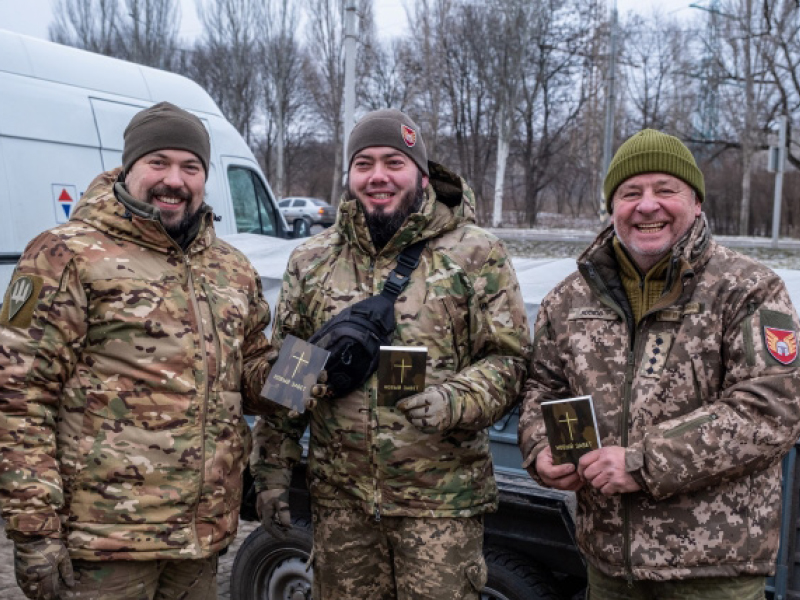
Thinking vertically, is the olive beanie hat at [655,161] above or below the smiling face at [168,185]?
above

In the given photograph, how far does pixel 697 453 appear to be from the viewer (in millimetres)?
2256

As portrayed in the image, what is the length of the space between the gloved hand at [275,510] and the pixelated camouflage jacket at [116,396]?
0.79 feet

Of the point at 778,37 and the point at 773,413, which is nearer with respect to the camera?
the point at 773,413

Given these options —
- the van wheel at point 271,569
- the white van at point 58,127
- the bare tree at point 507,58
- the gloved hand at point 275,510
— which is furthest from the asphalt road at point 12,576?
the bare tree at point 507,58

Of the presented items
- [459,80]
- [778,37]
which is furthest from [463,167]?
[778,37]

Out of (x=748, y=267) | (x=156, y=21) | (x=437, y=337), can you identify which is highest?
(x=156, y=21)

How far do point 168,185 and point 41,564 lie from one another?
116 cm

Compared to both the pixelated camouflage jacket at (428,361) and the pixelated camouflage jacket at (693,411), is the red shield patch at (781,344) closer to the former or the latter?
the pixelated camouflage jacket at (693,411)

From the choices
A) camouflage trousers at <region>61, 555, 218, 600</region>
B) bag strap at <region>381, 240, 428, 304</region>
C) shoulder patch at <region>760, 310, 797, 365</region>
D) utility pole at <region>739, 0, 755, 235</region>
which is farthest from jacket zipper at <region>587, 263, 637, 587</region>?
utility pole at <region>739, 0, 755, 235</region>

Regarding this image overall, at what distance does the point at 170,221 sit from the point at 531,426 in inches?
51.3

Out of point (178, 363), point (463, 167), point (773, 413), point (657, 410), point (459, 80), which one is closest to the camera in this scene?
point (773, 413)

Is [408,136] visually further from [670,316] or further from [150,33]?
[150,33]

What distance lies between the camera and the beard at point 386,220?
2859 mm

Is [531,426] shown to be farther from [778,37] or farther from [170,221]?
[778,37]
